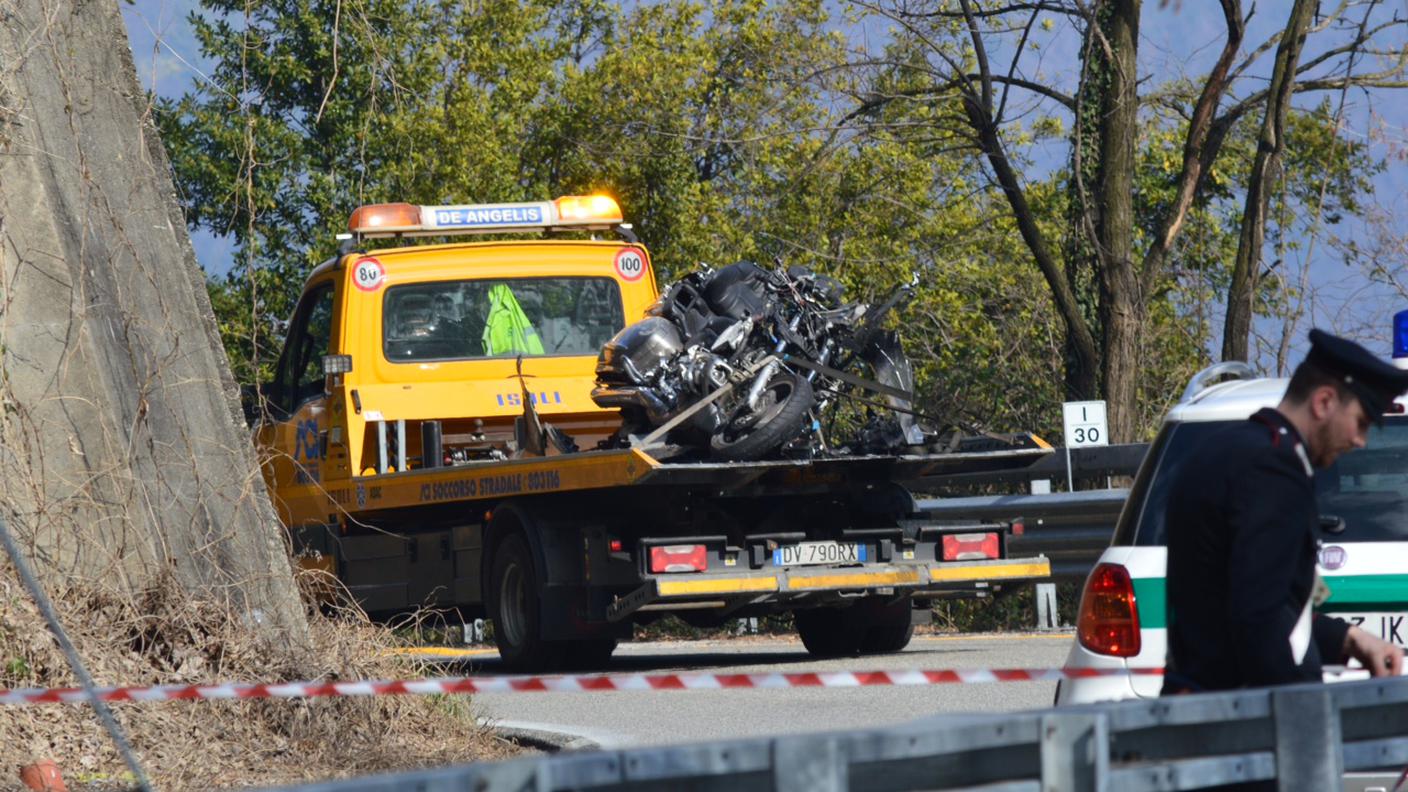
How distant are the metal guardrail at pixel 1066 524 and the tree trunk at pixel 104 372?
730 centimetres

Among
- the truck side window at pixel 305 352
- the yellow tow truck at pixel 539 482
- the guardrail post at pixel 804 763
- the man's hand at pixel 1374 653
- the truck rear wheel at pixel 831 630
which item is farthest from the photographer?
the truck side window at pixel 305 352

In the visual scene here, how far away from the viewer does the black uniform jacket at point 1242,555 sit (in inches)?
154

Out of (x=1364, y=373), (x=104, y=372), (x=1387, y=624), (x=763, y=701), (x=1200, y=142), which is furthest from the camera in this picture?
(x=1200, y=142)

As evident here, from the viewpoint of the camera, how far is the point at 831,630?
1358 cm

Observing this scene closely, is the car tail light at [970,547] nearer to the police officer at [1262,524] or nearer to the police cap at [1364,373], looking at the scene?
the police officer at [1262,524]

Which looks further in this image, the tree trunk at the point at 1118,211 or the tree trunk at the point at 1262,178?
the tree trunk at the point at 1118,211

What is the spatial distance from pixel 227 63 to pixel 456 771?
27.3ft

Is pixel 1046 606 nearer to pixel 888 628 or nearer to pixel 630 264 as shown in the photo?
pixel 888 628

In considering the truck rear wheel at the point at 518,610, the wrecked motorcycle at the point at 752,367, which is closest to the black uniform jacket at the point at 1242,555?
the wrecked motorcycle at the point at 752,367

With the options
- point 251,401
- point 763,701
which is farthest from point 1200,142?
point 763,701

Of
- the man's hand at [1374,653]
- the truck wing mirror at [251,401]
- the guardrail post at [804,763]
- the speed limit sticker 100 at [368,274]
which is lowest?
the guardrail post at [804,763]

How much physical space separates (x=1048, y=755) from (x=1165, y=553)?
2.18m

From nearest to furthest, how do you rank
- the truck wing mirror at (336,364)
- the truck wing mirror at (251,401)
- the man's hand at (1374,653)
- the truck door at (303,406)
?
the man's hand at (1374,653) → the truck wing mirror at (336,364) → the truck door at (303,406) → the truck wing mirror at (251,401)

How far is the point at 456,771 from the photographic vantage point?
2939mm
